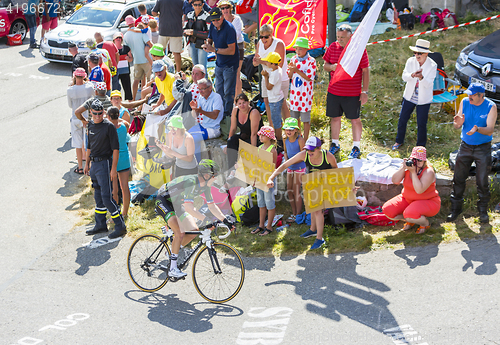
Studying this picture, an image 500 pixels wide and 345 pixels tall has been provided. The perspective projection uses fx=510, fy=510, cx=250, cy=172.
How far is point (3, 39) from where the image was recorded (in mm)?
19156

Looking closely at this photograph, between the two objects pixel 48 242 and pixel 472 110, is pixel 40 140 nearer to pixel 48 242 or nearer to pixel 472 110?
pixel 48 242

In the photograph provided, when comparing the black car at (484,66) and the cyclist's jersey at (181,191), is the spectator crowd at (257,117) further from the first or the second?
the black car at (484,66)

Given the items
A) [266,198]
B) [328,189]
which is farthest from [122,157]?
[328,189]

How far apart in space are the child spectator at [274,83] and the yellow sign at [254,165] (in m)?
1.17

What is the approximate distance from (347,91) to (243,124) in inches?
74.5

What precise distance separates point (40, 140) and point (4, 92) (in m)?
3.52

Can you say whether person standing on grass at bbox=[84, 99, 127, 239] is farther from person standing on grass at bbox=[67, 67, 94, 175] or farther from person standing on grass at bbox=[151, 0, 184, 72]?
person standing on grass at bbox=[151, 0, 184, 72]

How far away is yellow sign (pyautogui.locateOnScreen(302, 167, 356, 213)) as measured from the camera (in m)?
7.48

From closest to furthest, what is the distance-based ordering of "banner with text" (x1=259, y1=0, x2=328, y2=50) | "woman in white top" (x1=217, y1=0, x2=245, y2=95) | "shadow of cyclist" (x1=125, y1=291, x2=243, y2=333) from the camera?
"shadow of cyclist" (x1=125, y1=291, x2=243, y2=333), "banner with text" (x1=259, y1=0, x2=328, y2=50), "woman in white top" (x1=217, y1=0, x2=245, y2=95)

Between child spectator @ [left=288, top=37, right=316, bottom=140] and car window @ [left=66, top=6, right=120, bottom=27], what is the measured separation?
8416 mm

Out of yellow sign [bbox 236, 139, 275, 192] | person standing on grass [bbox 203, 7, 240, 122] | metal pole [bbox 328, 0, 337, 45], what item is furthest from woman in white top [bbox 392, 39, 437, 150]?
person standing on grass [bbox 203, 7, 240, 122]

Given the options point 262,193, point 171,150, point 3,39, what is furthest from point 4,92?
point 262,193

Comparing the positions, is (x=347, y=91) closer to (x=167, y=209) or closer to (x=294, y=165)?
(x=294, y=165)

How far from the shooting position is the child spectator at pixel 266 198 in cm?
781
